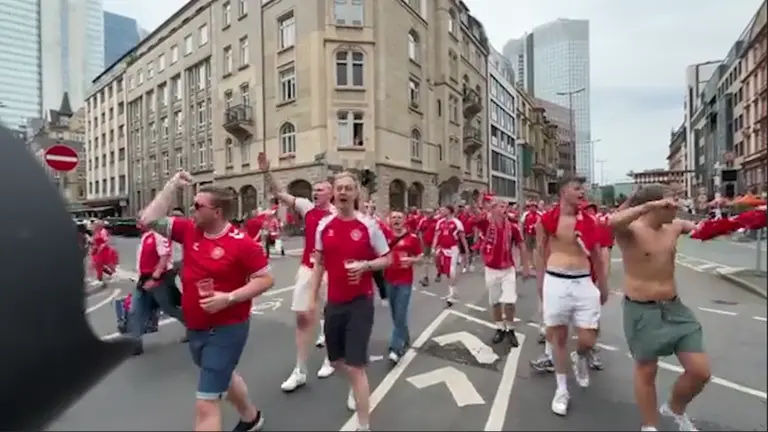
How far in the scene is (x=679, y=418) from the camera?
124 centimetres

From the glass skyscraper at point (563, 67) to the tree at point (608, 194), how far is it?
0.03 m

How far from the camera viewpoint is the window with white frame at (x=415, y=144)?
4.48 feet

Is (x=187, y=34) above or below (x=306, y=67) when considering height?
above

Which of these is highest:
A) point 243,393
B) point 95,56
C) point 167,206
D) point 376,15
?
point 376,15

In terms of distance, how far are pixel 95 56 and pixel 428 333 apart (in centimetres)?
287

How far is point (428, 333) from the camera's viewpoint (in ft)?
11.4

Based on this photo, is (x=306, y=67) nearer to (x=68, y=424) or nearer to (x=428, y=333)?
(x=68, y=424)

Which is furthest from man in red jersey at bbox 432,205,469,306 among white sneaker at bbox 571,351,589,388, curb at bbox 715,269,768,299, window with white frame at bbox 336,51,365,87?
curb at bbox 715,269,768,299

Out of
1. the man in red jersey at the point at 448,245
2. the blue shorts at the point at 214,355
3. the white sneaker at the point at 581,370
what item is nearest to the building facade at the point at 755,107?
the blue shorts at the point at 214,355

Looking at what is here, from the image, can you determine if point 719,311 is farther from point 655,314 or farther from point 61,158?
point 61,158

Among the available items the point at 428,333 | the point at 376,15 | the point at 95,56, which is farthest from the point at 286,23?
the point at 428,333

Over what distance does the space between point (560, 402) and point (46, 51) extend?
2.04 meters

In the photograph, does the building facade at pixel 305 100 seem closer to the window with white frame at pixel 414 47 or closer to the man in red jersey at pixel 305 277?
the window with white frame at pixel 414 47

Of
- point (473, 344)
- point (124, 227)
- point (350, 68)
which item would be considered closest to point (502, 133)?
point (350, 68)
